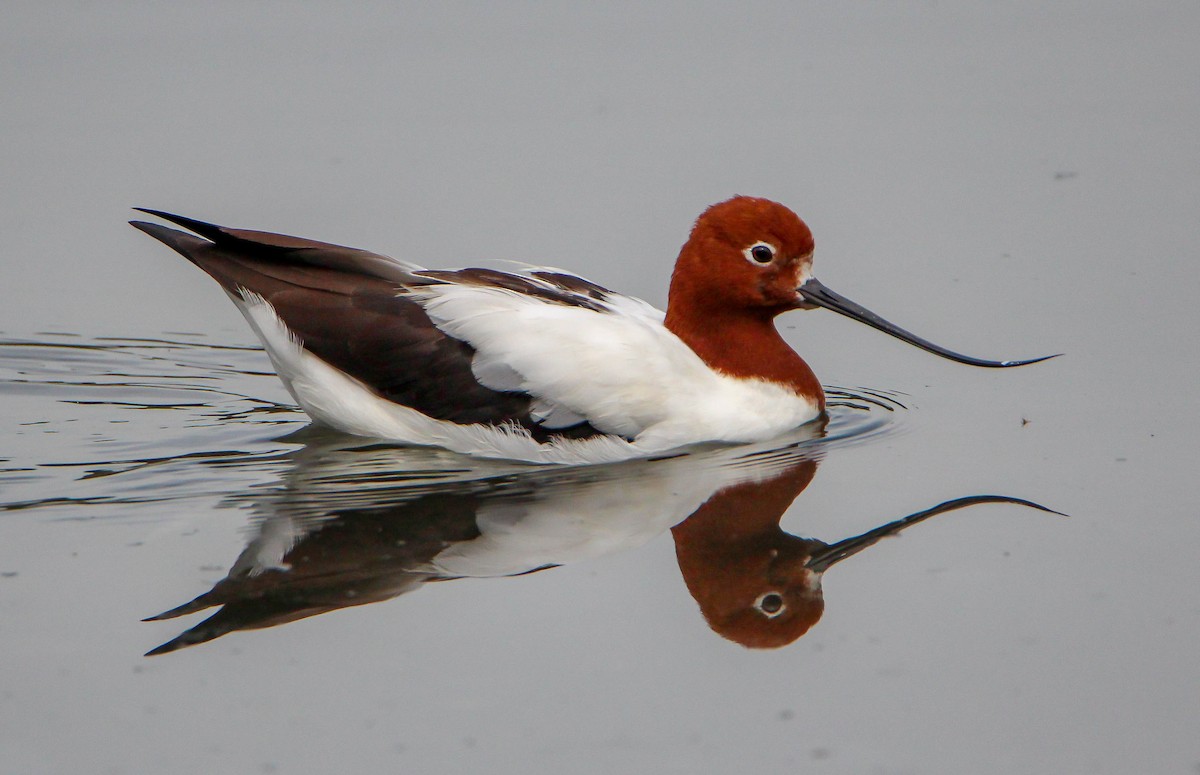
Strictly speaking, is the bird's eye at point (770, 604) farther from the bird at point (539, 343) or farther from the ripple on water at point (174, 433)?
the bird at point (539, 343)

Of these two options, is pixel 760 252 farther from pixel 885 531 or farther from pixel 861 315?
pixel 885 531

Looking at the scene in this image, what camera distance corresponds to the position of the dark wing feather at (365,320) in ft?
25.1

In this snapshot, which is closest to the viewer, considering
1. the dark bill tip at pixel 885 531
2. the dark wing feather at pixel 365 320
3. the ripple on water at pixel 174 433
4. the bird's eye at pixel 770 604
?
the bird's eye at pixel 770 604

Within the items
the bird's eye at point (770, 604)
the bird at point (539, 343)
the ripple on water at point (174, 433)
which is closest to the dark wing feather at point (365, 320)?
the bird at point (539, 343)

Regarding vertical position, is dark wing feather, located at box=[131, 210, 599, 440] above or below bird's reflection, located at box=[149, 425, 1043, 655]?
above

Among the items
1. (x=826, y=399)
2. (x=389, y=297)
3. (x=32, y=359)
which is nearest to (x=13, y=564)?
(x=389, y=297)

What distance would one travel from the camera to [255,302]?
7926 mm

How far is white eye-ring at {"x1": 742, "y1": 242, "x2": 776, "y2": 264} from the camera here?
25.2ft

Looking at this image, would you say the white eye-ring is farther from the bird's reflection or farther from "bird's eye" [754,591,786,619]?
"bird's eye" [754,591,786,619]

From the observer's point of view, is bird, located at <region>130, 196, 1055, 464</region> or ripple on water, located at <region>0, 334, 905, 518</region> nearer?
ripple on water, located at <region>0, 334, 905, 518</region>

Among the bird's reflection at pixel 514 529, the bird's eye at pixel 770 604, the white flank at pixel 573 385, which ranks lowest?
the bird's eye at pixel 770 604

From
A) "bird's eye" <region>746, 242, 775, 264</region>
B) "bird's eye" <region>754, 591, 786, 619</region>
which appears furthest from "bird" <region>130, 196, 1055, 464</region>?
"bird's eye" <region>754, 591, 786, 619</region>

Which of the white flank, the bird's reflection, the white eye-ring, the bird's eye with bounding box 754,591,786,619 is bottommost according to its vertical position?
the bird's eye with bounding box 754,591,786,619

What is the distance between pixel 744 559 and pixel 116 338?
4.34 metres
